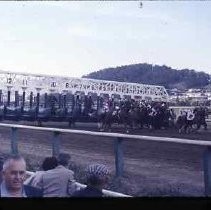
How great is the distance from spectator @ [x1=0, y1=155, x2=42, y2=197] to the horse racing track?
1.02ft

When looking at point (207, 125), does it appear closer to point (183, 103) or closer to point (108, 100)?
point (183, 103)

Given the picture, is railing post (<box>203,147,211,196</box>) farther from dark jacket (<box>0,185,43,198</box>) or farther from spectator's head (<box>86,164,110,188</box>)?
dark jacket (<box>0,185,43,198</box>)

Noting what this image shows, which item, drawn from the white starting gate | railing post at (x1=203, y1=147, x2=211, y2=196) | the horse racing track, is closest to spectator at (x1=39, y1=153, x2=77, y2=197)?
the horse racing track

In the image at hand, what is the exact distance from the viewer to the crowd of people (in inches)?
167

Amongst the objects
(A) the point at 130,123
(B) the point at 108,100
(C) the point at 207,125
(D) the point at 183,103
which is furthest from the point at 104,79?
(A) the point at 130,123

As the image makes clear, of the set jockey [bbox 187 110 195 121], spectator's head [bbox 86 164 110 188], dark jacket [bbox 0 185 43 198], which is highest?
jockey [bbox 187 110 195 121]

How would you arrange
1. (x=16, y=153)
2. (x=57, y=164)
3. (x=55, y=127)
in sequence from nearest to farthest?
(x=57, y=164) → (x=16, y=153) → (x=55, y=127)

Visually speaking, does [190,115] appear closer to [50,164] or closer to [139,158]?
[139,158]

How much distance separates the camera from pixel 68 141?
507cm

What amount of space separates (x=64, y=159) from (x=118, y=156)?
0.45m

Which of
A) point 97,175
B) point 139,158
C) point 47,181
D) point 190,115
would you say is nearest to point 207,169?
point 190,115

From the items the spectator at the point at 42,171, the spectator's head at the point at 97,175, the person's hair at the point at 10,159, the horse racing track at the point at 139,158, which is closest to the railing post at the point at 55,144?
the horse racing track at the point at 139,158

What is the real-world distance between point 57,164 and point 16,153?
17.0 inches
